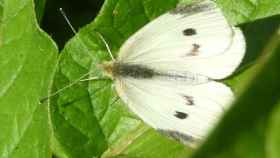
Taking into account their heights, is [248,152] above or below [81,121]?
above

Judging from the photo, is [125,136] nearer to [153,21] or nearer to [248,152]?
[153,21]

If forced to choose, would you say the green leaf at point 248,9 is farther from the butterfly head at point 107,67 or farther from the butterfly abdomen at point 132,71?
the butterfly head at point 107,67

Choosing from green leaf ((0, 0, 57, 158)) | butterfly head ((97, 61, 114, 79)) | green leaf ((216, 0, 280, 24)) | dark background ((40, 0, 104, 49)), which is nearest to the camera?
green leaf ((0, 0, 57, 158))

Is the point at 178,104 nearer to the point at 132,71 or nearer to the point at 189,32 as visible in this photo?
the point at 189,32

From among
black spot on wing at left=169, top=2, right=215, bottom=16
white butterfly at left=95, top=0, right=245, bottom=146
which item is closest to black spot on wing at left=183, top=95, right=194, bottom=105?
white butterfly at left=95, top=0, right=245, bottom=146

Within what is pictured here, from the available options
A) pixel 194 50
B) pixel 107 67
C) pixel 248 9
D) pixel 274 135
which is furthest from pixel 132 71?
pixel 274 135

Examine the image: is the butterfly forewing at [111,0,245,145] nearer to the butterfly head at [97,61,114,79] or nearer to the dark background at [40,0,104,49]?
the butterfly head at [97,61,114,79]

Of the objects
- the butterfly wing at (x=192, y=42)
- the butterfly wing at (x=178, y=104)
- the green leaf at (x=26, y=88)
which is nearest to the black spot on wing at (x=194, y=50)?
the butterfly wing at (x=192, y=42)

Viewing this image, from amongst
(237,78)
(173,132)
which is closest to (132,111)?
(173,132)
